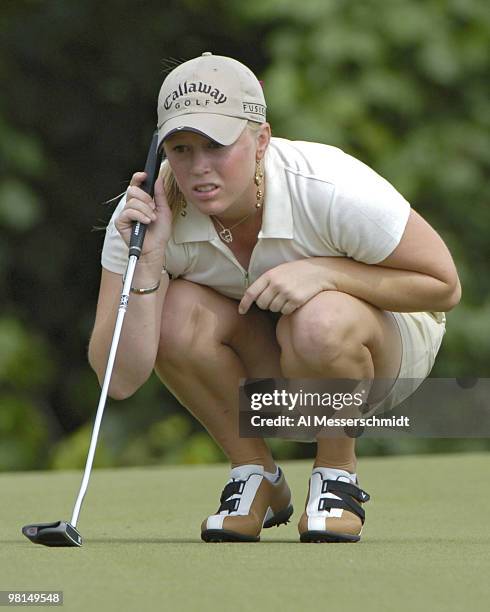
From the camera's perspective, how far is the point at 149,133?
6203 millimetres

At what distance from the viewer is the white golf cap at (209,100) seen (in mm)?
2430

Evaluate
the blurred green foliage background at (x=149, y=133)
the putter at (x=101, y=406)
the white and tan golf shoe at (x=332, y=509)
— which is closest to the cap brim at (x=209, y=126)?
the putter at (x=101, y=406)

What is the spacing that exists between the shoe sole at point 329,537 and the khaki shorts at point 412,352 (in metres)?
0.28

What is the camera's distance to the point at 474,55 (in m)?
5.38

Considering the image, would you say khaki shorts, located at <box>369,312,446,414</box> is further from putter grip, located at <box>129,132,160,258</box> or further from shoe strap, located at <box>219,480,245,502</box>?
putter grip, located at <box>129,132,160,258</box>

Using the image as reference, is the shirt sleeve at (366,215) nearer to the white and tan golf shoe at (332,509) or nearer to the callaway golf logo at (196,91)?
the callaway golf logo at (196,91)

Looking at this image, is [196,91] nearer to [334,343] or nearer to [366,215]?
[366,215]

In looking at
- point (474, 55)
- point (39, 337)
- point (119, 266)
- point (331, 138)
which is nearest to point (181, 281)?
point (119, 266)

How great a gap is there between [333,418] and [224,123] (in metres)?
0.57

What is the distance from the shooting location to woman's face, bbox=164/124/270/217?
2.46 metres

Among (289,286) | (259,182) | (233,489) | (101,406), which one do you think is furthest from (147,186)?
(233,489)

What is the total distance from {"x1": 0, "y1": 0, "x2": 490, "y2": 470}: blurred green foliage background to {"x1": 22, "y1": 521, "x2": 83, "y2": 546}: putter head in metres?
2.98

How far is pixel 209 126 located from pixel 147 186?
192mm

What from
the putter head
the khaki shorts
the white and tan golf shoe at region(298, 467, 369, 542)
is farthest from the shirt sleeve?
the putter head
